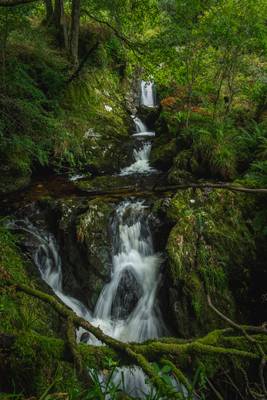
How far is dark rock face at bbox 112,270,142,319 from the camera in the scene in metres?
5.83

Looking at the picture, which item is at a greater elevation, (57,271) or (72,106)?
(72,106)

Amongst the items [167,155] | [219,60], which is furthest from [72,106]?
[219,60]

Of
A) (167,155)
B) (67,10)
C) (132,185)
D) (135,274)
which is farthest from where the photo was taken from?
(67,10)

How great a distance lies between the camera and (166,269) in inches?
223

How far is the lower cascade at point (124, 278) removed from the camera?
561 centimetres

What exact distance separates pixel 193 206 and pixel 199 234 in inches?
26.9

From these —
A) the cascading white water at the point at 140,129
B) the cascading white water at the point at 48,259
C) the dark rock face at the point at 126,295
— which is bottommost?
the dark rock face at the point at 126,295

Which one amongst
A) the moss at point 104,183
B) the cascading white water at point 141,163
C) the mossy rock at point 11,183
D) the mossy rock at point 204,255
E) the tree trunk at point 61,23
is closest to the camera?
the mossy rock at point 204,255

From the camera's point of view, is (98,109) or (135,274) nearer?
(135,274)

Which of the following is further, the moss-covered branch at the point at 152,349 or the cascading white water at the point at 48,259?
the cascading white water at the point at 48,259

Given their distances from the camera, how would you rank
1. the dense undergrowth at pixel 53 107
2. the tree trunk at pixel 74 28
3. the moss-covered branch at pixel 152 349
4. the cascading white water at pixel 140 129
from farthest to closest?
the cascading white water at pixel 140 129, the tree trunk at pixel 74 28, the dense undergrowth at pixel 53 107, the moss-covered branch at pixel 152 349

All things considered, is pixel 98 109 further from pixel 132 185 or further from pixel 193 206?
pixel 193 206

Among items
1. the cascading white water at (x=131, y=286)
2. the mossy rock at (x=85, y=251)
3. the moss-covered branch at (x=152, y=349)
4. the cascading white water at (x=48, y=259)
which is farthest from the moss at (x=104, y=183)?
the moss-covered branch at (x=152, y=349)

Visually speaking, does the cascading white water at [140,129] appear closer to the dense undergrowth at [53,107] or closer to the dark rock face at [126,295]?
the dense undergrowth at [53,107]
